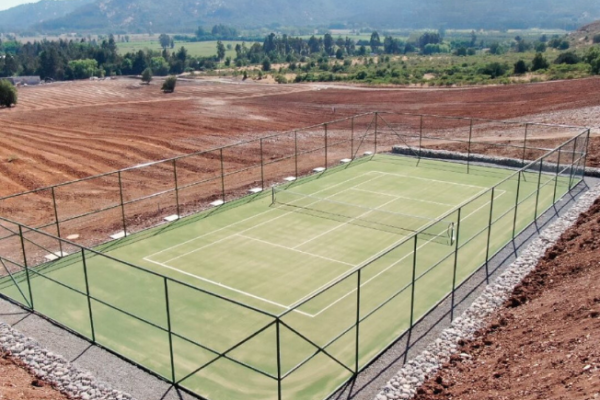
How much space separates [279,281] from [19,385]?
789 centimetres

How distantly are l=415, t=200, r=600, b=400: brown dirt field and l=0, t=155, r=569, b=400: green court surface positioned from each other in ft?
6.49

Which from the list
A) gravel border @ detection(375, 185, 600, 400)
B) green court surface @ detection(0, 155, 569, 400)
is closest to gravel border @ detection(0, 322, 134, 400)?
green court surface @ detection(0, 155, 569, 400)

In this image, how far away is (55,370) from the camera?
14.1 m

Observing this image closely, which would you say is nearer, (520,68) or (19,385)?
(19,385)

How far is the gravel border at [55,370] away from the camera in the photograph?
1327 cm

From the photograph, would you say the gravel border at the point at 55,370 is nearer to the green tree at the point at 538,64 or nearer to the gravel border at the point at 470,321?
the gravel border at the point at 470,321

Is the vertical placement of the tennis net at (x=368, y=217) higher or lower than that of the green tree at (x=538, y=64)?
lower

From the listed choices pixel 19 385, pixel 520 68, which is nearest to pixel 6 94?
pixel 520 68

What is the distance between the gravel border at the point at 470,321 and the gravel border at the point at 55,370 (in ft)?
18.9

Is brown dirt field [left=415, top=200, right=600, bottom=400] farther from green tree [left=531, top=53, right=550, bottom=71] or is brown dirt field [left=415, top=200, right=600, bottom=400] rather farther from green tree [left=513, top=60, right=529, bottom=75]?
green tree [left=531, top=53, right=550, bottom=71]

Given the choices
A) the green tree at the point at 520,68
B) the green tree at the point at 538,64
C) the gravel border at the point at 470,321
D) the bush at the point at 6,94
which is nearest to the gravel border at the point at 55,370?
the gravel border at the point at 470,321

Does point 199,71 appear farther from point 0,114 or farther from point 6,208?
point 6,208

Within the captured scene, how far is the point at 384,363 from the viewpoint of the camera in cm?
1442

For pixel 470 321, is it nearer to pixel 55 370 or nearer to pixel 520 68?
pixel 55 370
